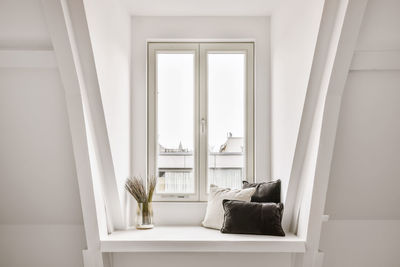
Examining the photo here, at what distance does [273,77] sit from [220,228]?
153 centimetres

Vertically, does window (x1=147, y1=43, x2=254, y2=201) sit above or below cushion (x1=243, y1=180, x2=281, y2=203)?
above

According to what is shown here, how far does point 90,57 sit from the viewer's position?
305cm

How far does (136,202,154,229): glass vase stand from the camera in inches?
161

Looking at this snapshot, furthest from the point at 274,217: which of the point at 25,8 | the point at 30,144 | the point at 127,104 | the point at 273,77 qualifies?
the point at 25,8

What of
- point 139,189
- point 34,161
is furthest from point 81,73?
point 139,189

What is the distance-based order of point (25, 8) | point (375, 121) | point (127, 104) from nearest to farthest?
point (25, 8) → point (375, 121) → point (127, 104)

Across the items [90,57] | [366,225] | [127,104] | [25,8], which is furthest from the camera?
[127,104]

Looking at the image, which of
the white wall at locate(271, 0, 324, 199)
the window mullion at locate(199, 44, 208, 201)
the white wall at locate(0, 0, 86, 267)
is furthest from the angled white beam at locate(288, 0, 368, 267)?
the white wall at locate(0, 0, 86, 267)

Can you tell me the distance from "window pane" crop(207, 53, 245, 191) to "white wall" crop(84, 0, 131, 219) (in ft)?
2.76

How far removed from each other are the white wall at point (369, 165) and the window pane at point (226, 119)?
1.11 m

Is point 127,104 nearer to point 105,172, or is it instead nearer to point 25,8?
point 105,172

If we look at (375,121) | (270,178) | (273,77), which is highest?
(273,77)

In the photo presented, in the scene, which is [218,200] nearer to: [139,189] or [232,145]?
[232,145]

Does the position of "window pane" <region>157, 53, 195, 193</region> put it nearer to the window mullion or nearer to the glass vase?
the window mullion
